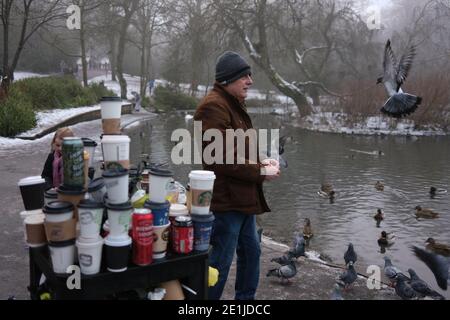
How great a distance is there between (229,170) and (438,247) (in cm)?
504

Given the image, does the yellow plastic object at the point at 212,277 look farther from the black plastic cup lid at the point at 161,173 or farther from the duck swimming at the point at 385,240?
the duck swimming at the point at 385,240

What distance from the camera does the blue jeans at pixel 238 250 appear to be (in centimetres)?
325

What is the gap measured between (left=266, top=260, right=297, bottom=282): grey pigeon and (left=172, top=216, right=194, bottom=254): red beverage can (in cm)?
179

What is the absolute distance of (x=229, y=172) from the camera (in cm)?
314

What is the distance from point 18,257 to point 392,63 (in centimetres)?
548

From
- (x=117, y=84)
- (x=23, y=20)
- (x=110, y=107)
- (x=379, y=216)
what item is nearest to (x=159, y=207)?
(x=110, y=107)

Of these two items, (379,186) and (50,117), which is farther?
(50,117)

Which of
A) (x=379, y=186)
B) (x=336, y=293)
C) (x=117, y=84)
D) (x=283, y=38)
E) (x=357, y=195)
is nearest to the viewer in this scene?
(x=336, y=293)

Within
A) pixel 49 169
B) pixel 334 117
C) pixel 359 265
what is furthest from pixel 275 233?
pixel 334 117

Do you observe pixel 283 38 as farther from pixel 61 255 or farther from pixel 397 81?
pixel 61 255

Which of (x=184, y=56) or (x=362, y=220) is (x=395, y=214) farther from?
(x=184, y=56)

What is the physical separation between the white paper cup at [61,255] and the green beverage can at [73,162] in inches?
14.5

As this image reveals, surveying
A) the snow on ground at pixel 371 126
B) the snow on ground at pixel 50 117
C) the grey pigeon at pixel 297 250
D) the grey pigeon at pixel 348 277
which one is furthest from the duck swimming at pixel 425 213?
the snow on ground at pixel 371 126

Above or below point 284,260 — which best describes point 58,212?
above
